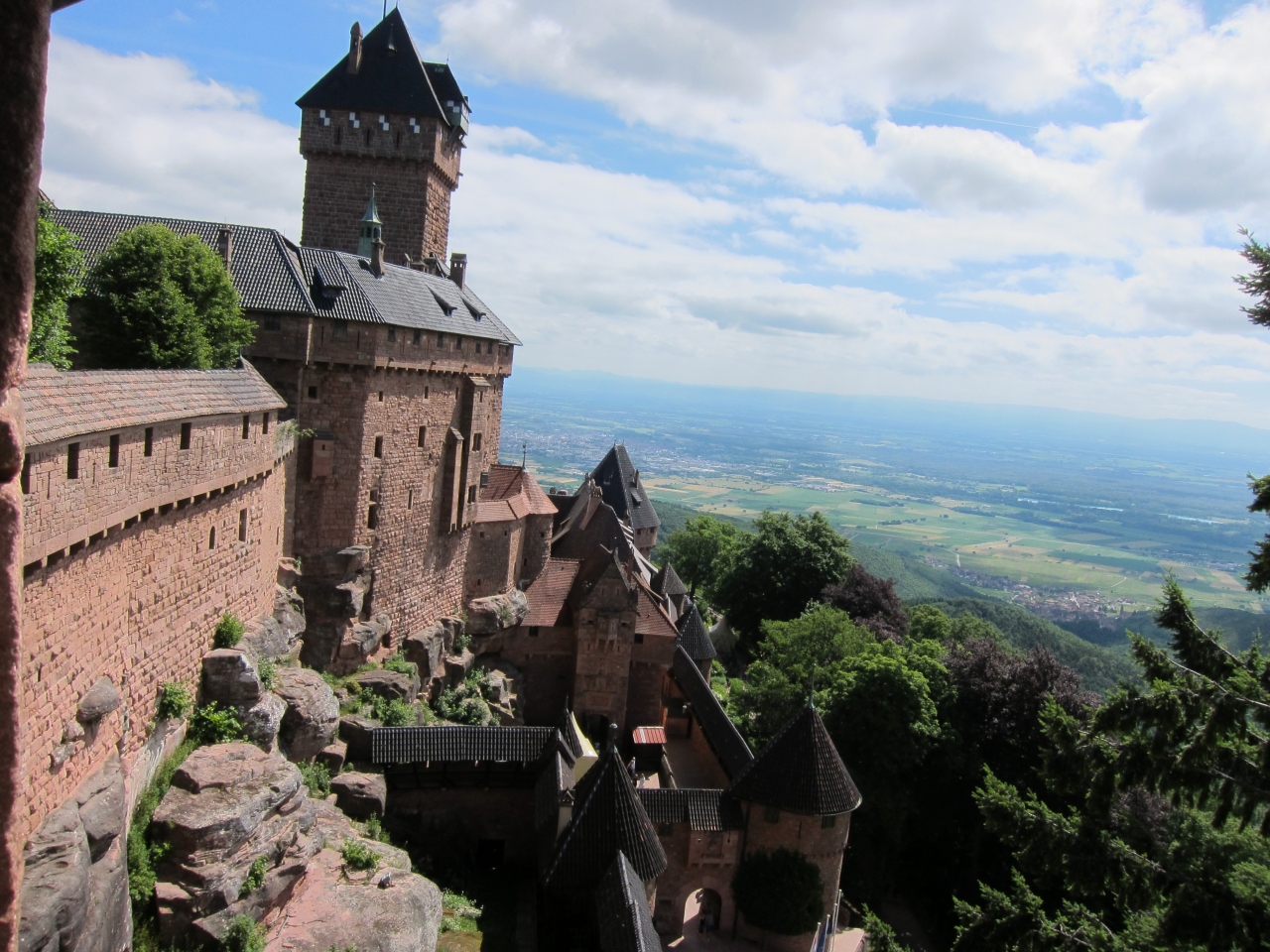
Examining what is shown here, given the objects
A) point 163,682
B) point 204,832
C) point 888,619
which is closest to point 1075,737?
point 204,832

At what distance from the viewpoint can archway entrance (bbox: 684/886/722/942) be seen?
23078 millimetres

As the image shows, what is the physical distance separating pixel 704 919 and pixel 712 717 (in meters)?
6.62

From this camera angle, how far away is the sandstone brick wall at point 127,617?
35.2 feet

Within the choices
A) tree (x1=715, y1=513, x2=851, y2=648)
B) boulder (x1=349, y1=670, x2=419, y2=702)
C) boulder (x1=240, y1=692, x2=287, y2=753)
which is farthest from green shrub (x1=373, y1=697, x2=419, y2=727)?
tree (x1=715, y1=513, x2=851, y2=648)

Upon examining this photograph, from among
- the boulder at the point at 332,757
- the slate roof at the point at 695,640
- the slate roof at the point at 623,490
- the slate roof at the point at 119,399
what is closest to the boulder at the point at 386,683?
the boulder at the point at 332,757

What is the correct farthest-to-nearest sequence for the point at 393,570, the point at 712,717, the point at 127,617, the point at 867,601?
the point at 867,601 < the point at 712,717 < the point at 393,570 < the point at 127,617

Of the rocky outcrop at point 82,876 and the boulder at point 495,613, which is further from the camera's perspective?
the boulder at point 495,613

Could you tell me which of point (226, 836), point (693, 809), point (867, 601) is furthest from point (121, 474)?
point (867, 601)

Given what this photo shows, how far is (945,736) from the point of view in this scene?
104 ft

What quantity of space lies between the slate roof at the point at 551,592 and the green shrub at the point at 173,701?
49.9 ft

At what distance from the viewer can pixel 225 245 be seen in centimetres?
2230

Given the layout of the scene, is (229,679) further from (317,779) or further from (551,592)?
(551,592)

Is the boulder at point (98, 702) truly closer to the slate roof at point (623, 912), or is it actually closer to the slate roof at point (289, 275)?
the slate roof at point (623, 912)

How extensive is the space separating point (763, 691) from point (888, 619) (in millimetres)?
13979
